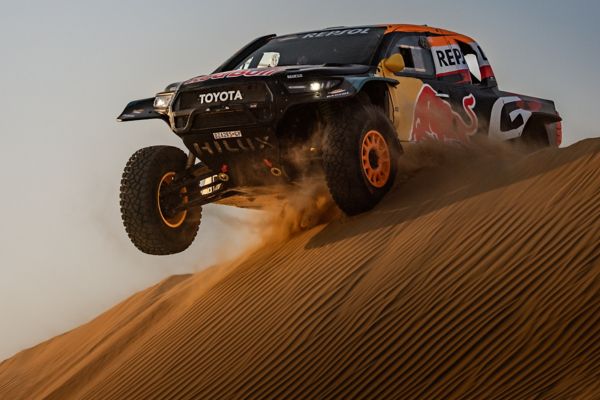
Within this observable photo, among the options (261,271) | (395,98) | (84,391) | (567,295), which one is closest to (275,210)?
(261,271)

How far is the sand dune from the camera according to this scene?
343 inches

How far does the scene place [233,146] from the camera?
11188 millimetres

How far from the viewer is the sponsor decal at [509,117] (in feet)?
43.0

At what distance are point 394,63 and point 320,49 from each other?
1.06 m

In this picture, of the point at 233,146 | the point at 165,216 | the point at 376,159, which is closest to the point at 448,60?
the point at 376,159

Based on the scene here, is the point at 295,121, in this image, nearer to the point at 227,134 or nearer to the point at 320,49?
the point at 227,134

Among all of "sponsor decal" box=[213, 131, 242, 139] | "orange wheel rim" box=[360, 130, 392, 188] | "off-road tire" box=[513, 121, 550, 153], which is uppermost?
"sponsor decal" box=[213, 131, 242, 139]

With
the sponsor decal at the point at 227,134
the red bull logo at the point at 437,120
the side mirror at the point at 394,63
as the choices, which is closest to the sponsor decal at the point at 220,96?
the sponsor decal at the point at 227,134

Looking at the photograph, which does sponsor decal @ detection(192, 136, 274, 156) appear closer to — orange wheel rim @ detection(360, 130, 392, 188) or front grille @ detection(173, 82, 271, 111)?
front grille @ detection(173, 82, 271, 111)

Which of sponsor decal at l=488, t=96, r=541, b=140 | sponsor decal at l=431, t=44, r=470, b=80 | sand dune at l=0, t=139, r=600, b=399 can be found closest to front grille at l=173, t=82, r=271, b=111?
sand dune at l=0, t=139, r=600, b=399

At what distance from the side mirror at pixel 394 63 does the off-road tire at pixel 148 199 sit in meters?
2.07

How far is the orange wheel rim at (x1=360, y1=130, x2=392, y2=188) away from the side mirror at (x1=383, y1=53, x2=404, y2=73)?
1.76 ft

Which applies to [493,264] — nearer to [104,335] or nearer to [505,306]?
[505,306]

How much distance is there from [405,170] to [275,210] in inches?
49.0
